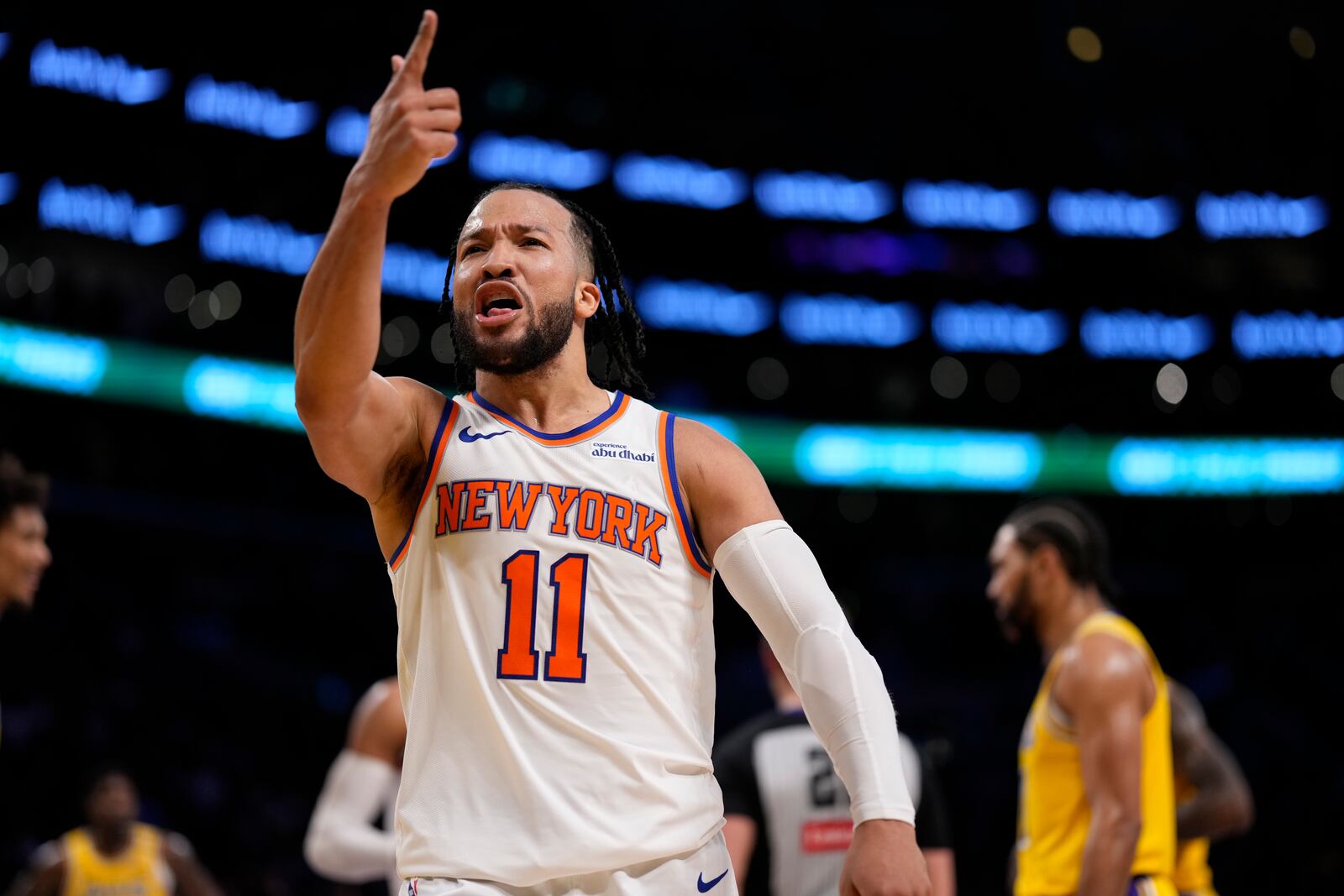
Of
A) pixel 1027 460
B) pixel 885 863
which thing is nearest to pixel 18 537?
pixel 885 863

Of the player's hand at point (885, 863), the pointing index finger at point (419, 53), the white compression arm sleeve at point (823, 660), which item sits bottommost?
the player's hand at point (885, 863)

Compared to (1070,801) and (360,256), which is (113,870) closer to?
(1070,801)

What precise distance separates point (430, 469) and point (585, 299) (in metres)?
0.58

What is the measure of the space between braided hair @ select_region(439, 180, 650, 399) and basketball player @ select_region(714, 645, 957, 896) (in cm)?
188

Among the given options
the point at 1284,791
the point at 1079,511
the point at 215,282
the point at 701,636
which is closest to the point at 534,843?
the point at 701,636

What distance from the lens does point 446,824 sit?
8.48ft

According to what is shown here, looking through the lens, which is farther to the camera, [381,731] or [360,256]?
[381,731]

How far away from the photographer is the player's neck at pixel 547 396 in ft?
9.80

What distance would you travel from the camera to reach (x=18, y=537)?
498 cm

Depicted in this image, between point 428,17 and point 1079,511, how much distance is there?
3778 mm

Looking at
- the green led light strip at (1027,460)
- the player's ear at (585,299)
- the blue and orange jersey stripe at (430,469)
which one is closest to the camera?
the blue and orange jersey stripe at (430,469)

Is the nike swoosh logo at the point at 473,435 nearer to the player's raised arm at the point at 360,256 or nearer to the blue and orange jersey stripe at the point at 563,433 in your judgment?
the blue and orange jersey stripe at the point at 563,433

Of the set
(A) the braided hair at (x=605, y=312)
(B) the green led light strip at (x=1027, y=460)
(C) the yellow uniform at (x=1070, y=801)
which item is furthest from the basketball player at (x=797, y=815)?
(B) the green led light strip at (x=1027, y=460)

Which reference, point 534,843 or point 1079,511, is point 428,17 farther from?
point 1079,511
